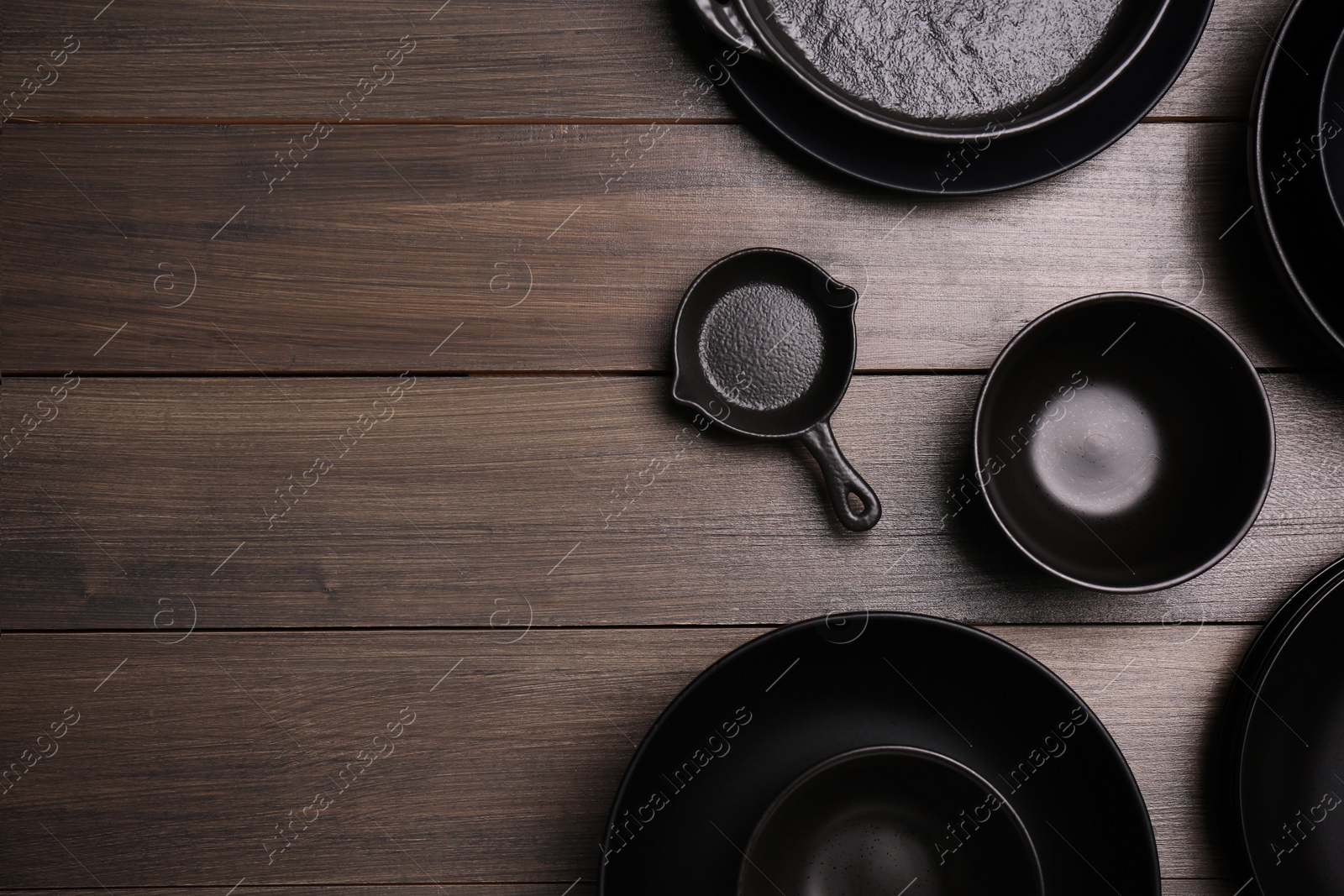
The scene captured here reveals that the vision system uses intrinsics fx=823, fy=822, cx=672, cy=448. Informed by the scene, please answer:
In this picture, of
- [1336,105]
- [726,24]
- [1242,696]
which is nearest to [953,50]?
[726,24]

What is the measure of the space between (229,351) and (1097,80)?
0.68 m

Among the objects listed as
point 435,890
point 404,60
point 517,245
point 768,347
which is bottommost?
point 435,890

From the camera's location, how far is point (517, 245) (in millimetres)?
636

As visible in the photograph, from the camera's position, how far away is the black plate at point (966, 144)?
62 cm

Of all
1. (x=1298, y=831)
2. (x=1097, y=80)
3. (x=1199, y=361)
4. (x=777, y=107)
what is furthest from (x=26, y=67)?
(x=1298, y=831)

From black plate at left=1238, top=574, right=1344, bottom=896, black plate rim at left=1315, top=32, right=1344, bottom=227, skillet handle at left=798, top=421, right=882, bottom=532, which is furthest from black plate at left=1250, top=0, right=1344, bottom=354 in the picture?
skillet handle at left=798, top=421, right=882, bottom=532

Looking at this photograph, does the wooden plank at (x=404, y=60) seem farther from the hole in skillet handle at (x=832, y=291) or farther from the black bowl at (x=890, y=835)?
the black bowl at (x=890, y=835)

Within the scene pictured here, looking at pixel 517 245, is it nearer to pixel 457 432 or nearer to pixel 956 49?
pixel 457 432

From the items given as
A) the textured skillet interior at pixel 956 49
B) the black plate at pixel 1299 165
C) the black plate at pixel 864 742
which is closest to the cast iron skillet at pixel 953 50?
the textured skillet interior at pixel 956 49

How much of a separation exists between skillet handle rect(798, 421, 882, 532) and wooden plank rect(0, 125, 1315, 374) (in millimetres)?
81

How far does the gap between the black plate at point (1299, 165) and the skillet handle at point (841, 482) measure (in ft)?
1.08

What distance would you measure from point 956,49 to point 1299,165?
0.25 meters

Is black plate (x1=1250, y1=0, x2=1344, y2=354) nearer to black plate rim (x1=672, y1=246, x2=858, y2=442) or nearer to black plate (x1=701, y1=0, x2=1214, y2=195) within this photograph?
black plate (x1=701, y1=0, x2=1214, y2=195)

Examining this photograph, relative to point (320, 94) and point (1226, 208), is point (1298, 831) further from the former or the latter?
point (320, 94)
